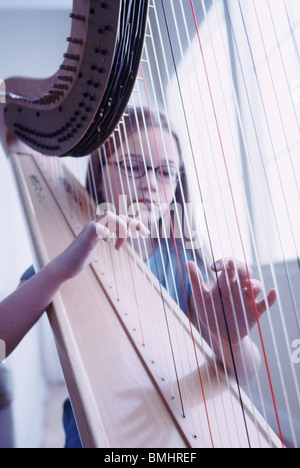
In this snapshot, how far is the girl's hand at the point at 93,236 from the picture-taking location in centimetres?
63

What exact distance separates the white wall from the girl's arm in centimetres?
39

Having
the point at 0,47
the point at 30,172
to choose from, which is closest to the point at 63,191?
the point at 30,172

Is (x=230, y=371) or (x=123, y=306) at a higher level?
(x=123, y=306)

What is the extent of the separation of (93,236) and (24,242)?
3.59 ft

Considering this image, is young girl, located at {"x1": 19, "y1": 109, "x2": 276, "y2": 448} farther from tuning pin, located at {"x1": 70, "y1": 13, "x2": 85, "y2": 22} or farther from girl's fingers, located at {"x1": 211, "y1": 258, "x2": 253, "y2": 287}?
tuning pin, located at {"x1": 70, "y1": 13, "x2": 85, "y2": 22}

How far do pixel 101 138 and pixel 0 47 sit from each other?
64.5 inches

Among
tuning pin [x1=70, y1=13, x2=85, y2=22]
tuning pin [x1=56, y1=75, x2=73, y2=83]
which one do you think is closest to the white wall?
tuning pin [x1=56, y1=75, x2=73, y2=83]

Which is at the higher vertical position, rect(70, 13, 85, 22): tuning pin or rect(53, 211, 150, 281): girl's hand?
rect(70, 13, 85, 22): tuning pin

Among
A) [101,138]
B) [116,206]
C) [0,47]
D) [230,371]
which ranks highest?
[0,47]

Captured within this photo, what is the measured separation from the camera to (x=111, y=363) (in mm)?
597

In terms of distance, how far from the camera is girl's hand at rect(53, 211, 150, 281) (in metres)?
0.63

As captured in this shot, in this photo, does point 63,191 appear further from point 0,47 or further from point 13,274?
point 0,47

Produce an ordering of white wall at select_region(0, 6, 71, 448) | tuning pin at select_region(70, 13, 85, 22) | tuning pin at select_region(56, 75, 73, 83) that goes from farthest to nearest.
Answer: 1. white wall at select_region(0, 6, 71, 448)
2. tuning pin at select_region(56, 75, 73, 83)
3. tuning pin at select_region(70, 13, 85, 22)

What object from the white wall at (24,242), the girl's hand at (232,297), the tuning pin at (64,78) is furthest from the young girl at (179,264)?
the white wall at (24,242)
